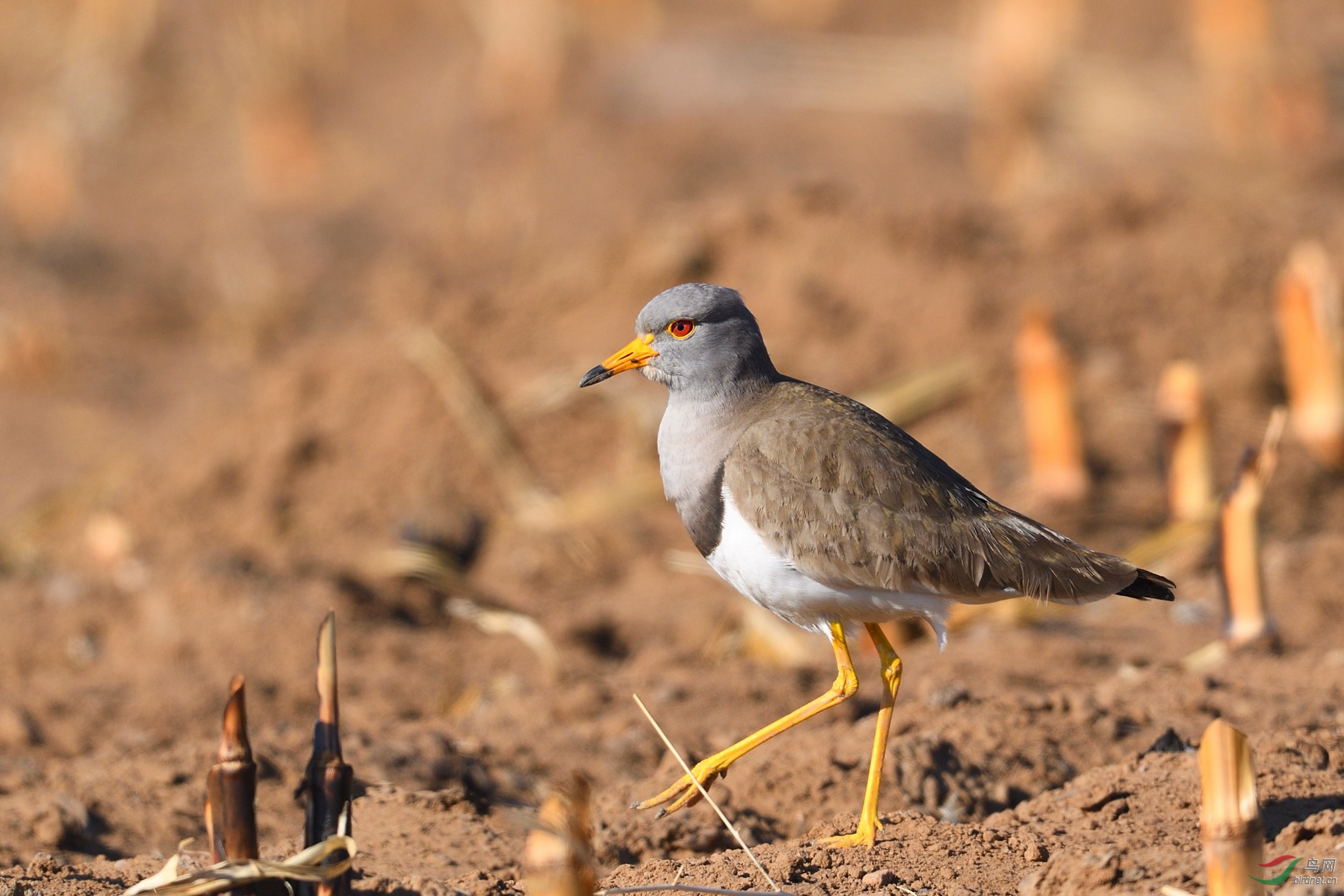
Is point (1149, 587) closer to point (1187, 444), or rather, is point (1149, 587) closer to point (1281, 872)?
point (1281, 872)

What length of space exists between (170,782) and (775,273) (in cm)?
539

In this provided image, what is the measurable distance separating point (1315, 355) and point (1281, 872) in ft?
16.1

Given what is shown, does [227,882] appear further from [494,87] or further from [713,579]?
[494,87]

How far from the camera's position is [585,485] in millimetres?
8453

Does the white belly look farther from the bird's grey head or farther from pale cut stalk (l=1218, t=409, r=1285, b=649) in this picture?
pale cut stalk (l=1218, t=409, r=1285, b=649)

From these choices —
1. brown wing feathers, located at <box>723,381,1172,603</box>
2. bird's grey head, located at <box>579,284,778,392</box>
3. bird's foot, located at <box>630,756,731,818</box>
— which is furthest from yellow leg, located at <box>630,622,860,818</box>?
bird's grey head, located at <box>579,284,778,392</box>

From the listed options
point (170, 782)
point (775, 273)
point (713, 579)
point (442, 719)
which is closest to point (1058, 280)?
point (775, 273)

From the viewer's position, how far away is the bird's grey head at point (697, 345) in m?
4.73

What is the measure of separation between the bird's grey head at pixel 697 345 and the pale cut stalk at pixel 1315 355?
4.18m

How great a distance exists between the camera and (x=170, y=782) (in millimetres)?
4953

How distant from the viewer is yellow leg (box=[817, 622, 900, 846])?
4.14m

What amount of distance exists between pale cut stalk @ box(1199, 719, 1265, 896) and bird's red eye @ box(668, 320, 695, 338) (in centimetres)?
217

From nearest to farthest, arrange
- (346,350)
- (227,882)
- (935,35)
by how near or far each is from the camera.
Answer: (227,882) < (346,350) < (935,35)

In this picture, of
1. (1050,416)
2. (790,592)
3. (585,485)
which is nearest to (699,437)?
(790,592)
